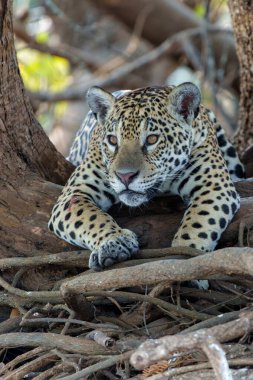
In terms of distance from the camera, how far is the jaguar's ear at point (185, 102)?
7.86 m

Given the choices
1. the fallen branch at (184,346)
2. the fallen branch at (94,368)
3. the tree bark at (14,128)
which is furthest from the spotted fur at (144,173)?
the fallen branch at (184,346)

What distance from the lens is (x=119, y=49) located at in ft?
61.5

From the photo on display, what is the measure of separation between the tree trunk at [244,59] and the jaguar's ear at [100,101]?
204 cm

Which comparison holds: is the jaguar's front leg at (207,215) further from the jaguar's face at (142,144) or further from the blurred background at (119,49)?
the blurred background at (119,49)

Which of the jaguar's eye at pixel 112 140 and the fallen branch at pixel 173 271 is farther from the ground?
the jaguar's eye at pixel 112 140

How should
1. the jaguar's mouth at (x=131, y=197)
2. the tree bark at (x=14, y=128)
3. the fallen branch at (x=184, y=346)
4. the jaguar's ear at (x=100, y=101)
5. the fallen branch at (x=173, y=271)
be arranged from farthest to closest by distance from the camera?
the jaguar's ear at (x=100, y=101) < the tree bark at (x=14, y=128) < the jaguar's mouth at (x=131, y=197) < the fallen branch at (x=173, y=271) < the fallen branch at (x=184, y=346)

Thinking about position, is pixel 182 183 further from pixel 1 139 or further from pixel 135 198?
pixel 1 139

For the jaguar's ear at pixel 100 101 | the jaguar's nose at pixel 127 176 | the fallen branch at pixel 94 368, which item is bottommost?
the fallen branch at pixel 94 368

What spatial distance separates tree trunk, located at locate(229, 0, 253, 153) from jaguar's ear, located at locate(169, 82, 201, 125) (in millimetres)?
1782

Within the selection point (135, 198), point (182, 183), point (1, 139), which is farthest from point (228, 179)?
point (1, 139)

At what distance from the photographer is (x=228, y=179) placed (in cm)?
778

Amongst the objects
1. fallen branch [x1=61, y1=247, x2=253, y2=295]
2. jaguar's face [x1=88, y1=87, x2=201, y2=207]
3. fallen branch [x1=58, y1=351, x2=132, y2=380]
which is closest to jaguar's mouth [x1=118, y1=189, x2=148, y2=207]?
jaguar's face [x1=88, y1=87, x2=201, y2=207]


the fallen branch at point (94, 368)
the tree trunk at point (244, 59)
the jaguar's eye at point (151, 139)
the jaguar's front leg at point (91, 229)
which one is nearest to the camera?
the fallen branch at point (94, 368)

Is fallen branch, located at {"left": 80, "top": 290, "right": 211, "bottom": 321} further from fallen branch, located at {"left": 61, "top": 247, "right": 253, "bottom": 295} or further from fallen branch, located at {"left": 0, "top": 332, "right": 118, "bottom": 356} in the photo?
fallen branch, located at {"left": 0, "top": 332, "right": 118, "bottom": 356}
